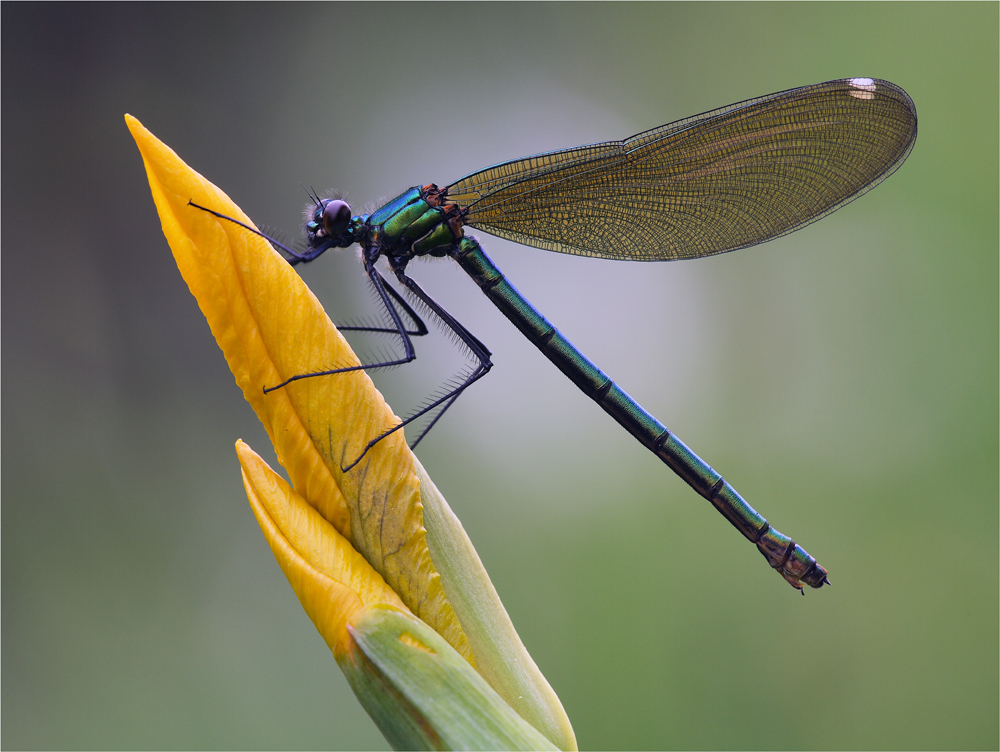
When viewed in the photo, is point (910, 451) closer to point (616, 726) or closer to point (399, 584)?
point (616, 726)

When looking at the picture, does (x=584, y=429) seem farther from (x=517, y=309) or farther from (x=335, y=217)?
(x=335, y=217)

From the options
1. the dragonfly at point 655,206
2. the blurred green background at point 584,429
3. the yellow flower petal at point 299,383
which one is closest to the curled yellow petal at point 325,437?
the yellow flower petal at point 299,383

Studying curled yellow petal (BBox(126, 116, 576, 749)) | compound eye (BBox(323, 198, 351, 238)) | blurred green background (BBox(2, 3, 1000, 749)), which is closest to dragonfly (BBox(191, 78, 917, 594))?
compound eye (BBox(323, 198, 351, 238))

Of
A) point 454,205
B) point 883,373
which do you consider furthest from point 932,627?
point 454,205

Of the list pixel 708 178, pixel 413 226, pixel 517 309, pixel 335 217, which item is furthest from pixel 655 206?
pixel 335 217

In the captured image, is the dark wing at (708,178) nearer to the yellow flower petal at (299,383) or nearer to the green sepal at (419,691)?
the yellow flower petal at (299,383)

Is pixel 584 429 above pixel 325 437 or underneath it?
above

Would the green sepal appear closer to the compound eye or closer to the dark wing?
the compound eye
